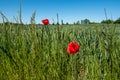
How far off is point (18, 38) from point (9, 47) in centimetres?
11

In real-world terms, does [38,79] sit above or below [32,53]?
below

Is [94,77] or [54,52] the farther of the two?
[54,52]

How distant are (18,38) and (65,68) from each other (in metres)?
0.44

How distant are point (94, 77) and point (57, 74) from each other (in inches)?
9.3

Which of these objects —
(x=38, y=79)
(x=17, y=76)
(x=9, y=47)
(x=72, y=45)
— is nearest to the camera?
(x=72, y=45)

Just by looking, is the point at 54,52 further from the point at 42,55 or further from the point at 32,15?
the point at 32,15

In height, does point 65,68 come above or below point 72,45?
below

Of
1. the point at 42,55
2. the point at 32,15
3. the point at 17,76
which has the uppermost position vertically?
the point at 32,15

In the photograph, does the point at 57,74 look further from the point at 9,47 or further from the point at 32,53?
the point at 9,47

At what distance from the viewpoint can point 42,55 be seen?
2008mm

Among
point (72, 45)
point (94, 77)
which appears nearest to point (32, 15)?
point (72, 45)

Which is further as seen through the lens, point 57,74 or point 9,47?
point 9,47

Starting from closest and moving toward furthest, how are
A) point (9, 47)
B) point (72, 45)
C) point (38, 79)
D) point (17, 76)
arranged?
point (72, 45)
point (38, 79)
point (17, 76)
point (9, 47)

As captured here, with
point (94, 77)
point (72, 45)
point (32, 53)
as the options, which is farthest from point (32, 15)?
point (94, 77)
